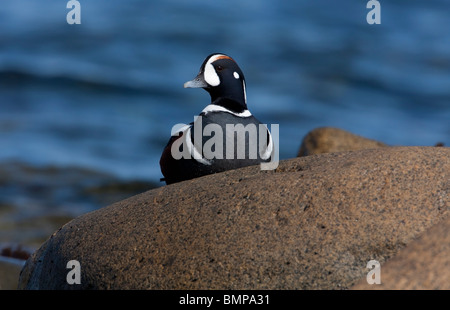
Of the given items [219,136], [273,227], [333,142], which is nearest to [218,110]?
[219,136]

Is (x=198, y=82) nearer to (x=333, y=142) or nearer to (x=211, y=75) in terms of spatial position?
(x=211, y=75)

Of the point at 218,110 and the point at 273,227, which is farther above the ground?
the point at 218,110

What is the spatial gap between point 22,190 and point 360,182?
708 cm

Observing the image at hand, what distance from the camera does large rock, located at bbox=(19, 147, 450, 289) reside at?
364cm

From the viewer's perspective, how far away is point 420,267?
326cm

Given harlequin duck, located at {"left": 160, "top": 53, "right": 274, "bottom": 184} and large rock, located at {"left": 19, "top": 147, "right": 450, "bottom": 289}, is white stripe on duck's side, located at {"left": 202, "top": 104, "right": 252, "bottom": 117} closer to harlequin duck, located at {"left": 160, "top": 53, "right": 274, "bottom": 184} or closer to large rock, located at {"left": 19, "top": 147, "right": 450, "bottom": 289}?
harlequin duck, located at {"left": 160, "top": 53, "right": 274, "bottom": 184}

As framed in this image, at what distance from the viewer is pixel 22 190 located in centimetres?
1005

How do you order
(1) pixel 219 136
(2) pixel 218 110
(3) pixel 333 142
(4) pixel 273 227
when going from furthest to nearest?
(3) pixel 333 142 < (2) pixel 218 110 < (1) pixel 219 136 < (4) pixel 273 227

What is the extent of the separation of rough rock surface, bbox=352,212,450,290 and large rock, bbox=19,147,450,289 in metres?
0.23

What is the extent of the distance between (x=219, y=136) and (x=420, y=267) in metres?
1.99

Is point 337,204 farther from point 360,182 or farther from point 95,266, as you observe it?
point 95,266

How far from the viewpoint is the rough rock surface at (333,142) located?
7734 millimetres

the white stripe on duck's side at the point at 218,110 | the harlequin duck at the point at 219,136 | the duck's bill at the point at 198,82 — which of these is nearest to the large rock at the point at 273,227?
the harlequin duck at the point at 219,136

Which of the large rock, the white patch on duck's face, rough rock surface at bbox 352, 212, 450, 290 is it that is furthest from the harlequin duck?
rough rock surface at bbox 352, 212, 450, 290
